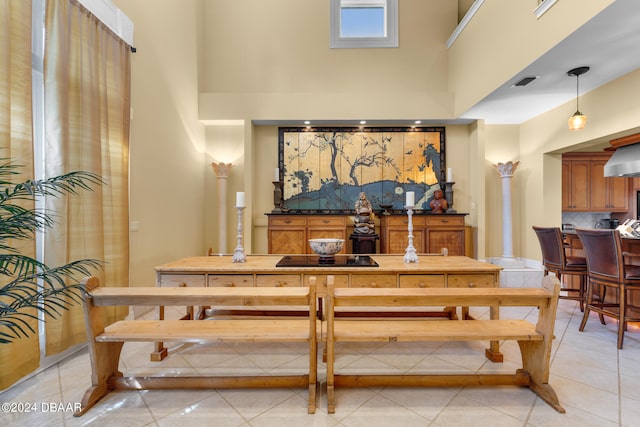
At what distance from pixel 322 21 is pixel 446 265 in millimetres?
5066

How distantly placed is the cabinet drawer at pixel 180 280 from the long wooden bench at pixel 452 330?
1.21 metres

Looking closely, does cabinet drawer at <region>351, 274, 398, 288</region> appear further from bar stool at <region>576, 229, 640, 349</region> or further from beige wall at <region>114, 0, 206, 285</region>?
beige wall at <region>114, 0, 206, 285</region>

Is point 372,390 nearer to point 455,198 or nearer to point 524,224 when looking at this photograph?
point 455,198

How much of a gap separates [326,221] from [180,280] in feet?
9.88

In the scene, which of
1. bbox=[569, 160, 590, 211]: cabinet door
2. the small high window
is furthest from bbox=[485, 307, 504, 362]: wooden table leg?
bbox=[569, 160, 590, 211]: cabinet door

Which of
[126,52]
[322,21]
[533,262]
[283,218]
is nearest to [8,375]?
[126,52]

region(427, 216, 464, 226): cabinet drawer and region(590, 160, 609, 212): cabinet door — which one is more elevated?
region(590, 160, 609, 212): cabinet door

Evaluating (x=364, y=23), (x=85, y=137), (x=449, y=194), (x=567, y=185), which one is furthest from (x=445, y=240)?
(x=85, y=137)

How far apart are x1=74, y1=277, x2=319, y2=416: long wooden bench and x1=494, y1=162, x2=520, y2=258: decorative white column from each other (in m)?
4.72

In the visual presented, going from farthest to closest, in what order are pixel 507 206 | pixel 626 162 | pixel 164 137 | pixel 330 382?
pixel 507 206 → pixel 164 137 → pixel 626 162 → pixel 330 382

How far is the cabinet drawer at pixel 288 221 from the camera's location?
517cm

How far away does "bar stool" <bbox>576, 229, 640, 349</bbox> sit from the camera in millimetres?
2803

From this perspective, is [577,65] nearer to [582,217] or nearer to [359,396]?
[359,396]

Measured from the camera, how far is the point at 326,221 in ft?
17.1
